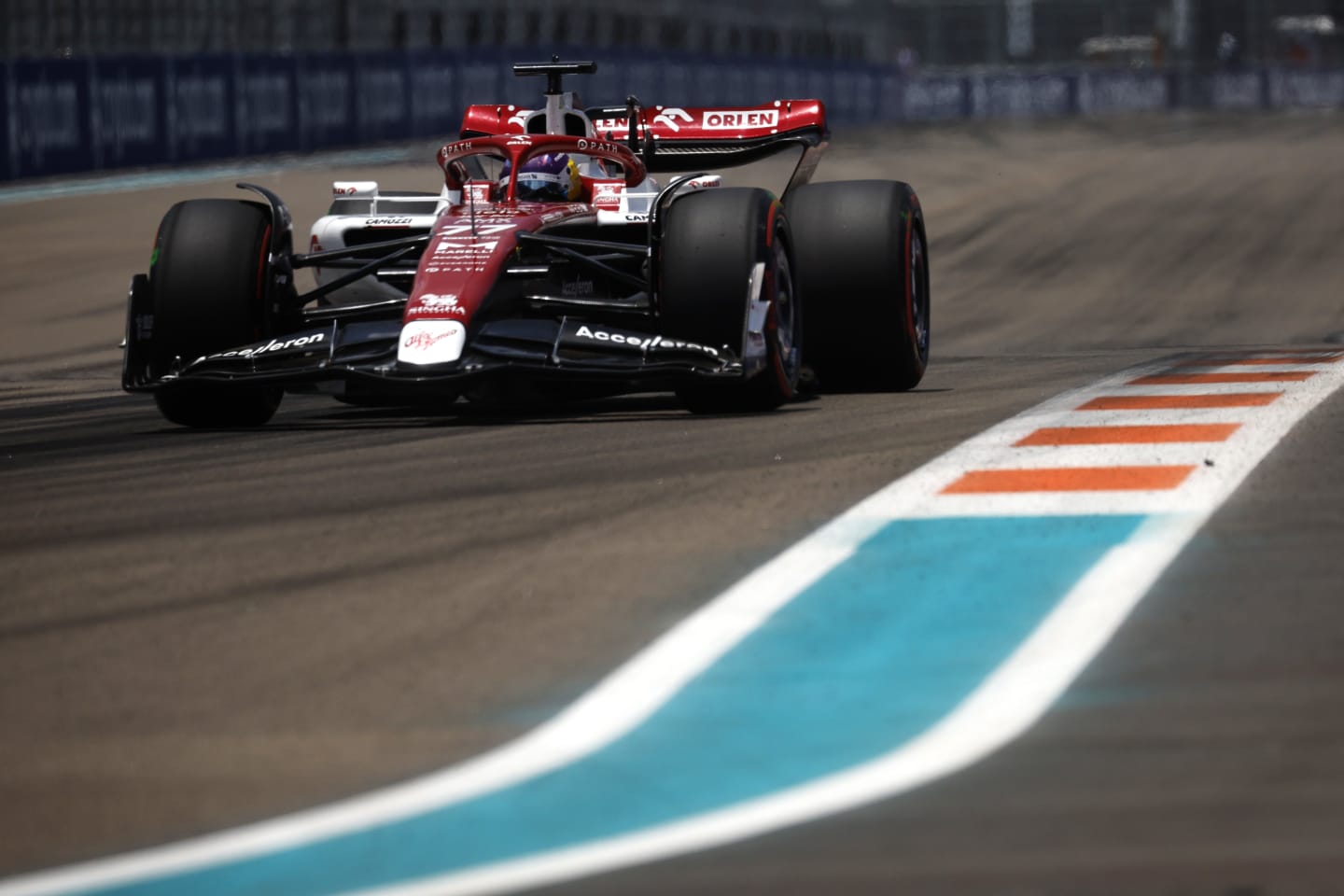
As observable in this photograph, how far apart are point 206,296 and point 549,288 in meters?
1.40

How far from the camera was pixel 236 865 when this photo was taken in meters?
3.47

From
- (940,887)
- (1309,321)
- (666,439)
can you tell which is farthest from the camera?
(1309,321)

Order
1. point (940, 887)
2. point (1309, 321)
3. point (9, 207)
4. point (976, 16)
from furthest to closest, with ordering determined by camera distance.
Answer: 1. point (976, 16)
2. point (9, 207)
3. point (1309, 321)
4. point (940, 887)

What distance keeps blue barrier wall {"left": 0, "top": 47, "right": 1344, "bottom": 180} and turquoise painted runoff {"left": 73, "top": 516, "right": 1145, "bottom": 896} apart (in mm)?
22525

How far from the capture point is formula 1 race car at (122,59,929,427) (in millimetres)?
9000

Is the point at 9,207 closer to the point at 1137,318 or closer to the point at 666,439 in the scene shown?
the point at 1137,318

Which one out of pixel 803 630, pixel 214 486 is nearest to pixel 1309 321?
pixel 214 486

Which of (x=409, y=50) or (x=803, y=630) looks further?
(x=409, y=50)

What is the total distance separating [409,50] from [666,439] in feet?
93.4

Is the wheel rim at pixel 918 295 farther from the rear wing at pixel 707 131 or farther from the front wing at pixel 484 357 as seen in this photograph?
the front wing at pixel 484 357

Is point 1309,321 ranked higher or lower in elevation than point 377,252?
lower

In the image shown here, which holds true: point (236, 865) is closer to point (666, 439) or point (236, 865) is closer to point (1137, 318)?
point (666, 439)

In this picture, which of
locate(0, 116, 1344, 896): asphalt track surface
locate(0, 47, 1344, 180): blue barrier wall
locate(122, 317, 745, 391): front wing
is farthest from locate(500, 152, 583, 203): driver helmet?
locate(0, 47, 1344, 180): blue barrier wall

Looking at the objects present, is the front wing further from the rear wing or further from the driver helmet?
the rear wing
